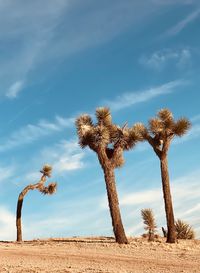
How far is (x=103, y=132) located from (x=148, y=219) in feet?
25.2

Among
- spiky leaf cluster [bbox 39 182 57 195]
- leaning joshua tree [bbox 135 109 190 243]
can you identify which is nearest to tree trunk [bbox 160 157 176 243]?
leaning joshua tree [bbox 135 109 190 243]

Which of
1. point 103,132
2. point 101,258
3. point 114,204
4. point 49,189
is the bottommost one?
point 101,258

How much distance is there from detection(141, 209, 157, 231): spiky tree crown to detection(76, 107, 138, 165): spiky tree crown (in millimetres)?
5709

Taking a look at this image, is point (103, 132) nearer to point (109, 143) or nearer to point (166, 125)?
point (109, 143)

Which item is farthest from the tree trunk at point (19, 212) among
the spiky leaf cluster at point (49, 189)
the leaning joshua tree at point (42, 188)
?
the spiky leaf cluster at point (49, 189)

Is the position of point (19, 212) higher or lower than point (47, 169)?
lower

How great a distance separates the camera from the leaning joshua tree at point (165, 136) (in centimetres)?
2647

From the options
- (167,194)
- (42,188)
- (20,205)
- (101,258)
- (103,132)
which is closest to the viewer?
(101,258)

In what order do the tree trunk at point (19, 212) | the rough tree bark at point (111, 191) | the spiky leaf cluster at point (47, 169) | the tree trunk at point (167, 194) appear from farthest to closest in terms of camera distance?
1. the spiky leaf cluster at point (47, 169)
2. the tree trunk at point (19, 212)
3. the tree trunk at point (167, 194)
4. the rough tree bark at point (111, 191)

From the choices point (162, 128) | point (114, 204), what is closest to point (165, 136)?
point (162, 128)

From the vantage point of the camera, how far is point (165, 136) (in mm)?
26531

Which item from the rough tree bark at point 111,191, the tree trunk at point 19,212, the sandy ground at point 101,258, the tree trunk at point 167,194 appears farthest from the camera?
the tree trunk at point 19,212

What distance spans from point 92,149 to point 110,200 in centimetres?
276

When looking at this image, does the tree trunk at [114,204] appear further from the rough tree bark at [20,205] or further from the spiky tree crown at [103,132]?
the rough tree bark at [20,205]
